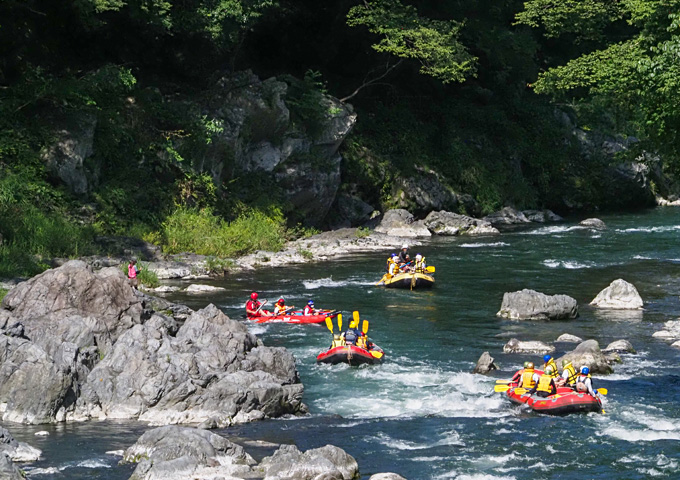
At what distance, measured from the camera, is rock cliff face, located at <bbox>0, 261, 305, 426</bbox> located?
672 inches

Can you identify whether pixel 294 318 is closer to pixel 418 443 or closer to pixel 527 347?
pixel 527 347

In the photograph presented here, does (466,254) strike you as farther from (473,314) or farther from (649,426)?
(649,426)

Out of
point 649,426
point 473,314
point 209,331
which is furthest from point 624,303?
point 209,331

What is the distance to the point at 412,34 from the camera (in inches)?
1775

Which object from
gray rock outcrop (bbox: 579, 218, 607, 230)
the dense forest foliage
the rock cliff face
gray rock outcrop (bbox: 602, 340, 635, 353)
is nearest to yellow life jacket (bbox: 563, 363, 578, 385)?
gray rock outcrop (bbox: 602, 340, 635, 353)

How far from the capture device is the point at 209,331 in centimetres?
1984

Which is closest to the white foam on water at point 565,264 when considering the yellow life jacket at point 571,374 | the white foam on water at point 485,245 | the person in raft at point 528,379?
the white foam on water at point 485,245

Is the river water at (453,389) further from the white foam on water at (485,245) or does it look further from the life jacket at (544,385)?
the white foam on water at (485,245)

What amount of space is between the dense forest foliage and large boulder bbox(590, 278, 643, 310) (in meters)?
4.46

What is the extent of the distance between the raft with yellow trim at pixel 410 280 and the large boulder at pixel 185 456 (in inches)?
678

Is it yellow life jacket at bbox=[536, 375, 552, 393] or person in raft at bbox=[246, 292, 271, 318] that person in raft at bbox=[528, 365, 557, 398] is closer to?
yellow life jacket at bbox=[536, 375, 552, 393]

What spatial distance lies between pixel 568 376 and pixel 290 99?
2725 cm

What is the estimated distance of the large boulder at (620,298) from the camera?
27.7m

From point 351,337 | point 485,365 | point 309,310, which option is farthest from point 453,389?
point 309,310
